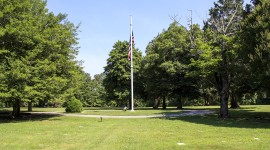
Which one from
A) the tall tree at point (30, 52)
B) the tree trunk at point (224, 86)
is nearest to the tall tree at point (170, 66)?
the tree trunk at point (224, 86)

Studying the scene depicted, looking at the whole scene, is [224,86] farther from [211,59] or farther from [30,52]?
[30,52]

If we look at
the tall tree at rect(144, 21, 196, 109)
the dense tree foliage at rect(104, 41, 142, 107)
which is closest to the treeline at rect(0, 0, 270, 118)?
the tall tree at rect(144, 21, 196, 109)

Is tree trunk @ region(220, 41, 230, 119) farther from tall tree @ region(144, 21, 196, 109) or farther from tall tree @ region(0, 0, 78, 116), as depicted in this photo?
tall tree @ region(144, 21, 196, 109)

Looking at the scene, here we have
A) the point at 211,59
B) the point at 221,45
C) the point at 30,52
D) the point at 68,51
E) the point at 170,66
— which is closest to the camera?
the point at 30,52

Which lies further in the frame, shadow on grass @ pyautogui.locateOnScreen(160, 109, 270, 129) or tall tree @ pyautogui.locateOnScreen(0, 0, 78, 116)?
tall tree @ pyautogui.locateOnScreen(0, 0, 78, 116)

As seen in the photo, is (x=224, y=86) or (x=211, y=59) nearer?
(x=211, y=59)

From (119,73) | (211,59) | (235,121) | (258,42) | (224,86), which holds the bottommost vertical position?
(235,121)

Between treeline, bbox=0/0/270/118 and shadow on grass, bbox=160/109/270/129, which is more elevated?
treeline, bbox=0/0/270/118

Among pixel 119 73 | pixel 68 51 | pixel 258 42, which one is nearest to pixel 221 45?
pixel 258 42

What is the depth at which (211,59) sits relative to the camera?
2506 centimetres

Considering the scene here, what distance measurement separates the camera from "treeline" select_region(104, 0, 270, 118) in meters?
20.3

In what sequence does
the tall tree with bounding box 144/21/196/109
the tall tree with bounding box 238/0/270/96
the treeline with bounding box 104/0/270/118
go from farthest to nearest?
1. the tall tree with bounding box 144/21/196/109
2. the treeline with bounding box 104/0/270/118
3. the tall tree with bounding box 238/0/270/96

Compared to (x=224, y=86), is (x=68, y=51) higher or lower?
higher

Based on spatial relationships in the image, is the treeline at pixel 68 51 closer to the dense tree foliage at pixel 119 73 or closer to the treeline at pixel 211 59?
the treeline at pixel 211 59
